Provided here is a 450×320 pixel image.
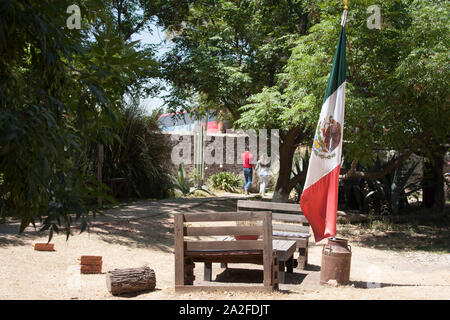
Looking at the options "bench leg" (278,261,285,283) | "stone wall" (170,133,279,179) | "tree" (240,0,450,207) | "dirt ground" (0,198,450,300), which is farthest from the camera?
"stone wall" (170,133,279,179)

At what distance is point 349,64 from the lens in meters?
8.96

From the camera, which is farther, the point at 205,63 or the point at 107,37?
the point at 205,63

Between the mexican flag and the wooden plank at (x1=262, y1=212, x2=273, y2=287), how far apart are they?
137 cm

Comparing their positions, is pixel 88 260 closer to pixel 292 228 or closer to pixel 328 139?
pixel 292 228

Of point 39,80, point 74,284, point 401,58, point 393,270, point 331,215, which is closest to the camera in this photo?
point 39,80

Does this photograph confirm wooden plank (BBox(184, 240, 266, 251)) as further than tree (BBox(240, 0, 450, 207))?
No

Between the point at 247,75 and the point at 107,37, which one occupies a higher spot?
the point at 247,75

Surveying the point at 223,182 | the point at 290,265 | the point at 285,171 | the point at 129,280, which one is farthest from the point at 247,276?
the point at 223,182

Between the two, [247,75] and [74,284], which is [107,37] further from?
[247,75]

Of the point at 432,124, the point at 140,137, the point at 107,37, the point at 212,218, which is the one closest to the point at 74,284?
the point at 212,218

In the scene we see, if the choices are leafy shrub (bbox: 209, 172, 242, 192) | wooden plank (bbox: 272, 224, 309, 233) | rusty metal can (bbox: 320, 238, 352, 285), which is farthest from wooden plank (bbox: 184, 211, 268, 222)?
→ leafy shrub (bbox: 209, 172, 242, 192)

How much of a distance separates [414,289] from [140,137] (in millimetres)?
9937

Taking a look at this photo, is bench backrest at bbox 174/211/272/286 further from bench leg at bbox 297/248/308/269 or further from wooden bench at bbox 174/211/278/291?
bench leg at bbox 297/248/308/269

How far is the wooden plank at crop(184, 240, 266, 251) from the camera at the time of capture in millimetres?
5105
